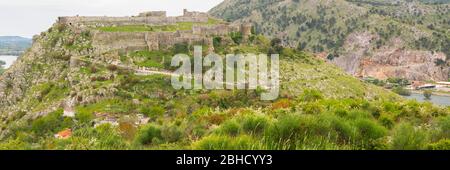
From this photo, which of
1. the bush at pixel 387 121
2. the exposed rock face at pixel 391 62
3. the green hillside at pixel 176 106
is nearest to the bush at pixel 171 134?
the green hillside at pixel 176 106

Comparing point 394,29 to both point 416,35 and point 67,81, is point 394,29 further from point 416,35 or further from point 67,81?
point 67,81

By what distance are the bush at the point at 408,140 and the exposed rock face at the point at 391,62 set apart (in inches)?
5596

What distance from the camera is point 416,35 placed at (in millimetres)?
160250

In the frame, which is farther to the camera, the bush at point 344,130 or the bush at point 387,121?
the bush at point 387,121

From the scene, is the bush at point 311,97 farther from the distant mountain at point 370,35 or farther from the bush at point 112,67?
the distant mountain at point 370,35

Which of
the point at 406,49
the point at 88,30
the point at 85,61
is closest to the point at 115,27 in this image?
the point at 88,30

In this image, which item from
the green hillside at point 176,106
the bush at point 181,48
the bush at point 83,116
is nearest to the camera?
the green hillside at point 176,106

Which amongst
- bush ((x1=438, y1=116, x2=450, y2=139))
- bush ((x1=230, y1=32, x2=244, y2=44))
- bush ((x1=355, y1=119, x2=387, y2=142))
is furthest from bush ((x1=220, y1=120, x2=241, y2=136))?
bush ((x1=230, y1=32, x2=244, y2=44))

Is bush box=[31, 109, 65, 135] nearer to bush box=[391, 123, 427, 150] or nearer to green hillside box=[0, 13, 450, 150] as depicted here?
green hillside box=[0, 13, 450, 150]

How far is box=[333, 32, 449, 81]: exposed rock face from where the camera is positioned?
152 meters

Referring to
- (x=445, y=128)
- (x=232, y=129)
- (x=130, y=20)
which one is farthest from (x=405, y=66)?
(x=232, y=129)

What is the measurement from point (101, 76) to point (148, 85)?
4.88 m

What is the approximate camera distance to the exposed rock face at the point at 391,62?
499 feet

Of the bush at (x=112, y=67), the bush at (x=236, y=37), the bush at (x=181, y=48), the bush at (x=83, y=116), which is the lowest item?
the bush at (x=83, y=116)
